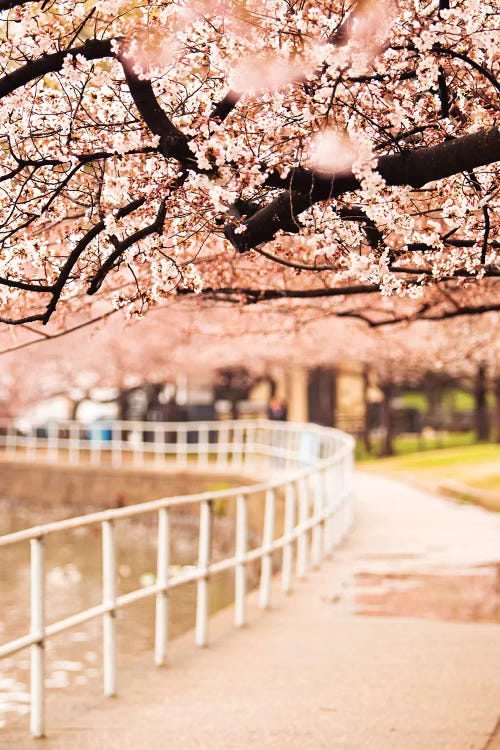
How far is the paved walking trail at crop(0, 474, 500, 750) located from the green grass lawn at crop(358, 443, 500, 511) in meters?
10.8

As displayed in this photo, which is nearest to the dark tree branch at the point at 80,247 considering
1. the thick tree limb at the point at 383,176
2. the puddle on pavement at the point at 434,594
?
the thick tree limb at the point at 383,176

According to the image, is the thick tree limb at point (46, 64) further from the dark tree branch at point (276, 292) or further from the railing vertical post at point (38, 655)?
the dark tree branch at point (276, 292)

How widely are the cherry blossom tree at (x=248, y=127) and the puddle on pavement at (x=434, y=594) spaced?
16.8 feet

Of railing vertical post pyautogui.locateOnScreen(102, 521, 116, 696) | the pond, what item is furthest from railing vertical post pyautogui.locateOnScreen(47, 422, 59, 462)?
railing vertical post pyautogui.locateOnScreen(102, 521, 116, 696)

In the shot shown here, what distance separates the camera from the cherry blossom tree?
4.63 m

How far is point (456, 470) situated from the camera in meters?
27.8

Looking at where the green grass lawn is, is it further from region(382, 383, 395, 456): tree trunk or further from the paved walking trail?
the paved walking trail

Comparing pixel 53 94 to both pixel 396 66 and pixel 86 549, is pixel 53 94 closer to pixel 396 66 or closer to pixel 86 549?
pixel 396 66

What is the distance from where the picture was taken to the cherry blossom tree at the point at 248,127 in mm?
4633

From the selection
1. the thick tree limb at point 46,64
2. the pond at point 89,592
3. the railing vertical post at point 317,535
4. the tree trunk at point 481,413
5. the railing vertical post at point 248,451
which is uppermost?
the thick tree limb at point 46,64

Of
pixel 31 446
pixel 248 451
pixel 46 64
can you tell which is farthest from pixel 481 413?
pixel 46 64

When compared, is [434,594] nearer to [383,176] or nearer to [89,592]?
[383,176]

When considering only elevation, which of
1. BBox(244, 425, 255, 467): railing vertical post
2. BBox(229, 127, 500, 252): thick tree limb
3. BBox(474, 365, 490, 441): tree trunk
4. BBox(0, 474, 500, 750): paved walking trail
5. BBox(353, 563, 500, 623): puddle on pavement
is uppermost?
BBox(229, 127, 500, 252): thick tree limb

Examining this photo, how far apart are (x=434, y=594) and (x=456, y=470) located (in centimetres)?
1638
